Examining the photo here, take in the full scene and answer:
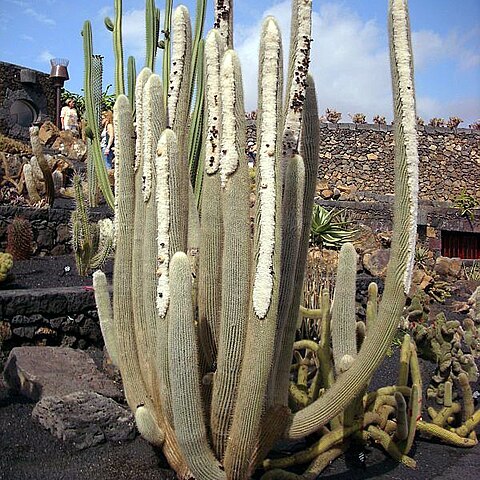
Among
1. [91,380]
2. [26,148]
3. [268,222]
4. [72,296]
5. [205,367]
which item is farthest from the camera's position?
[26,148]

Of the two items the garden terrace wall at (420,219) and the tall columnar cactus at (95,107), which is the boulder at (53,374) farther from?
the garden terrace wall at (420,219)

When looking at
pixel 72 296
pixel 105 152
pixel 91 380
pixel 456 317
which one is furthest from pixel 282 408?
pixel 105 152

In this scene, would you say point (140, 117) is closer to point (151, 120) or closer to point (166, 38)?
point (151, 120)

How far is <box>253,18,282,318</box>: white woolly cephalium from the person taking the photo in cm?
241

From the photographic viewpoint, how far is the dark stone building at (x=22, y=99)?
14.8 m

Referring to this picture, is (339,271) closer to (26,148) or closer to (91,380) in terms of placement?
(91,380)

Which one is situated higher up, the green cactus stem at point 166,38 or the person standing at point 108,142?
the green cactus stem at point 166,38

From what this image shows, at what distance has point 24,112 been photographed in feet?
53.2

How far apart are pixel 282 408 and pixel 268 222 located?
0.83m

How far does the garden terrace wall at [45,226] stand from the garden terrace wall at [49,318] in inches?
119

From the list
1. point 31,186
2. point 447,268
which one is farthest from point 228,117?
point 447,268

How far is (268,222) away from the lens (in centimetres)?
241

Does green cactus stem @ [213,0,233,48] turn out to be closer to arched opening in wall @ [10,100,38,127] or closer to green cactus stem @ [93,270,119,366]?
green cactus stem @ [93,270,119,366]

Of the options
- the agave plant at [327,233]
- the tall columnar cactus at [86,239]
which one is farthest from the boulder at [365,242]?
the tall columnar cactus at [86,239]
